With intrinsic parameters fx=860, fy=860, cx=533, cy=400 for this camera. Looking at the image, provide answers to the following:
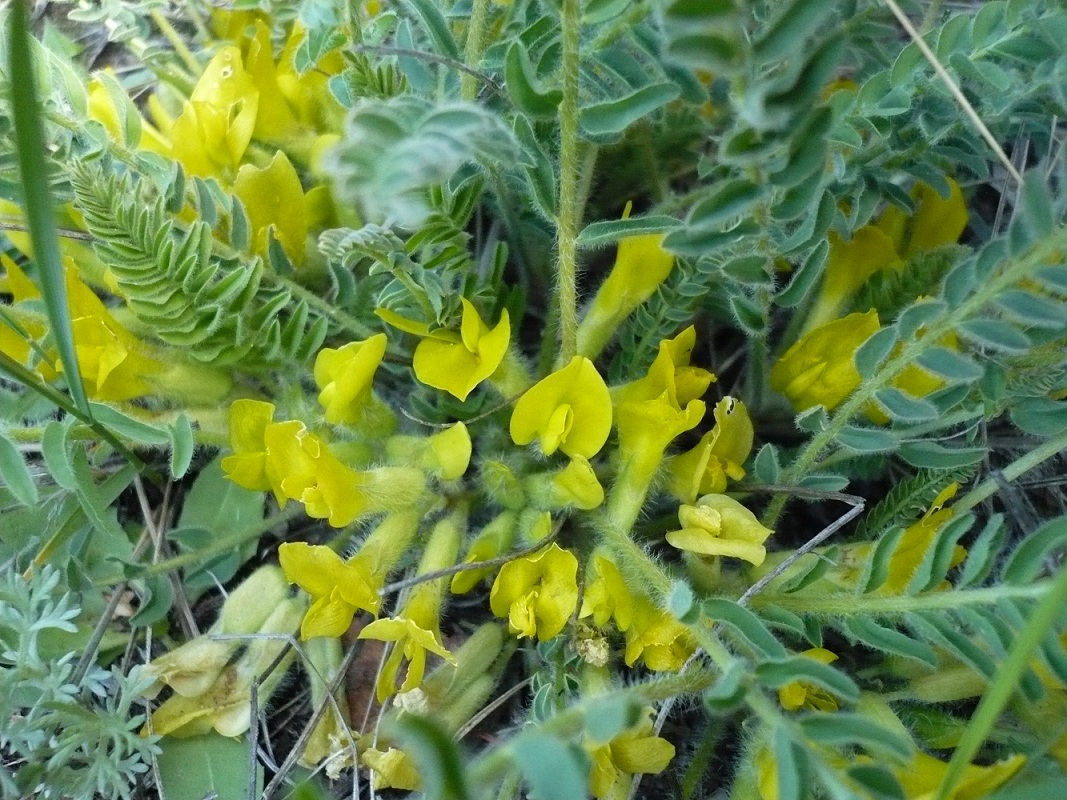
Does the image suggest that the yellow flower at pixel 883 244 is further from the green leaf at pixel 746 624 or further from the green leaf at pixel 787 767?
the green leaf at pixel 787 767

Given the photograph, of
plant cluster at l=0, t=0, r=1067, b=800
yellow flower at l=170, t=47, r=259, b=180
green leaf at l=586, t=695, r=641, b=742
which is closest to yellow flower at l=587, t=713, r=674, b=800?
plant cluster at l=0, t=0, r=1067, b=800

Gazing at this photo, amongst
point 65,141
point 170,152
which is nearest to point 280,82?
point 170,152

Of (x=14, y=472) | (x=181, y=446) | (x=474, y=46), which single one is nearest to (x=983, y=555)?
(x=474, y=46)

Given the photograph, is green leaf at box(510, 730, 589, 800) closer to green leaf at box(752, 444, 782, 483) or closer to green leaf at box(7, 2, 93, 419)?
green leaf at box(752, 444, 782, 483)

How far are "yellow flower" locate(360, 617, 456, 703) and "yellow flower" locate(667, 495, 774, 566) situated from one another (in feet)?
1.46

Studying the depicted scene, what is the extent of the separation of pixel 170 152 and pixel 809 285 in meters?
1.39

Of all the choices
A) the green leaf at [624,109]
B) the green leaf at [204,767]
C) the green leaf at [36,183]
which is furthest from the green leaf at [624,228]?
the green leaf at [204,767]

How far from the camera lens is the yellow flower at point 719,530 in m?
1.43

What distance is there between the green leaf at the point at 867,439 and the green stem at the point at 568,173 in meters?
0.50

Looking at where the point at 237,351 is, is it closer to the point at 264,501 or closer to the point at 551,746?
the point at 264,501

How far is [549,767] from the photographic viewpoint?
887 mm

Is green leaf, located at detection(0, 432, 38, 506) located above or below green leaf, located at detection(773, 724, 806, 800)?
above

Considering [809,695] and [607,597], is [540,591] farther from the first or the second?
[809,695]

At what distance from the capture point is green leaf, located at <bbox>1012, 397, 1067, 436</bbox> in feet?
4.64
